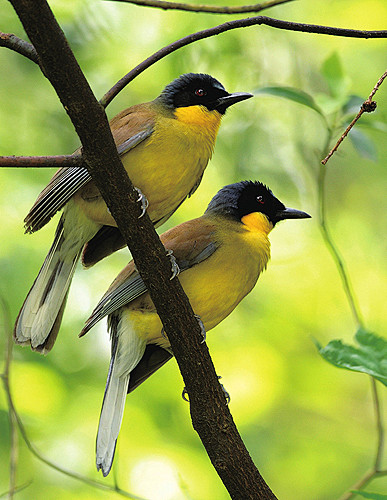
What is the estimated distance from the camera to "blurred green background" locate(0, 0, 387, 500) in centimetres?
537

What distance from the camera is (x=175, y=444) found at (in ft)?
18.1

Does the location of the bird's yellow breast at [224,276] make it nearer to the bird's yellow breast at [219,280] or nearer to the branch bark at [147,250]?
the bird's yellow breast at [219,280]

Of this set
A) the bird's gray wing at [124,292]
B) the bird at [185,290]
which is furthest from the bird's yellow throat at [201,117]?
the bird's gray wing at [124,292]

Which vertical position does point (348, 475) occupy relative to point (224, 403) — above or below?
below

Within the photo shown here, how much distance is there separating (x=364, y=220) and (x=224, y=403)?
15.9 ft

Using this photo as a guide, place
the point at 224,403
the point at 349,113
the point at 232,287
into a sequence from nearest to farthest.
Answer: the point at 224,403, the point at 232,287, the point at 349,113

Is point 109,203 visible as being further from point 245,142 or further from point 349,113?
point 245,142

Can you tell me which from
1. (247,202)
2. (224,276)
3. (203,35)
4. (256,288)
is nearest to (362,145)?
(247,202)

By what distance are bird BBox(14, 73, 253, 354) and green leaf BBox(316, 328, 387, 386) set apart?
114 centimetres

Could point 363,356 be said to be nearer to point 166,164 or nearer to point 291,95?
point 166,164

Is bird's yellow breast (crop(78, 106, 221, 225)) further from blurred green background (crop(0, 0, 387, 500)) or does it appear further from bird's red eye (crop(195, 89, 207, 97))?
blurred green background (crop(0, 0, 387, 500))

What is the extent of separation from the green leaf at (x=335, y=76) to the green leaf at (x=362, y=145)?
0.25 m

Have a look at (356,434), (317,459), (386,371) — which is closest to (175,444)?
(317,459)

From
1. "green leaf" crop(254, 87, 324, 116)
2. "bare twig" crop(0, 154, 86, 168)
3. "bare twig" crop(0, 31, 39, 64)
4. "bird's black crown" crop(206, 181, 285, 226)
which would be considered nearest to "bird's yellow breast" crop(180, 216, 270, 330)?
"bird's black crown" crop(206, 181, 285, 226)
